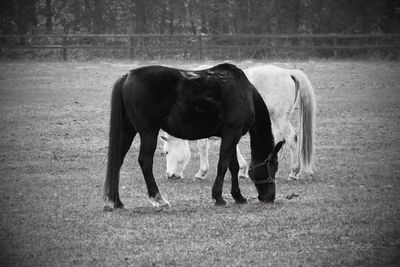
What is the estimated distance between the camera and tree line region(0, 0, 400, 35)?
3700cm

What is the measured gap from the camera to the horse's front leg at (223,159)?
760 cm

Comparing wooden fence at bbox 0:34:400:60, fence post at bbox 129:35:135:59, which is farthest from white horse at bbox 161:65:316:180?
fence post at bbox 129:35:135:59

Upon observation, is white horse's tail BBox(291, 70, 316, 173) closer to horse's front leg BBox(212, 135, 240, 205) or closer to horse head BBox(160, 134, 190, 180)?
horse head BBox(160, 134, 190, 180)

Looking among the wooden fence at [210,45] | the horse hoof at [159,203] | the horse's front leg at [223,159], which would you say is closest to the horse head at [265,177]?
the horse's front leg at [223,159]

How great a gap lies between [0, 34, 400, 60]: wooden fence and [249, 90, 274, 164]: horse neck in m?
23.9

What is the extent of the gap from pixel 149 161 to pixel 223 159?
95 cm

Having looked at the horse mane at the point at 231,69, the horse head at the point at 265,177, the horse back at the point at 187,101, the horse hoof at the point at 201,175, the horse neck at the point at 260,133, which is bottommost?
the horse hoof at the point at 201,175

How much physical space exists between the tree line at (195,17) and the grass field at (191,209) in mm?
21894

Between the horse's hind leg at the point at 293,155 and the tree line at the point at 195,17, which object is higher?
the tree line at the point at 195,17

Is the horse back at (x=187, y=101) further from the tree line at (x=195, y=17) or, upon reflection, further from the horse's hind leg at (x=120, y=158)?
the tree line at (x=195, y=17)

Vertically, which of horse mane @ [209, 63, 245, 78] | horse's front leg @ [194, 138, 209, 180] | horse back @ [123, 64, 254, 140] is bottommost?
horse's front leg @ [194, 138, 209, 180]

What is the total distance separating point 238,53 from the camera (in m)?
33.5

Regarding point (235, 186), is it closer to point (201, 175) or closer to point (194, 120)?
point (194, 120)

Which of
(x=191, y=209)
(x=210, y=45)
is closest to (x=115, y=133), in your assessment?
(x=191, y=209)
